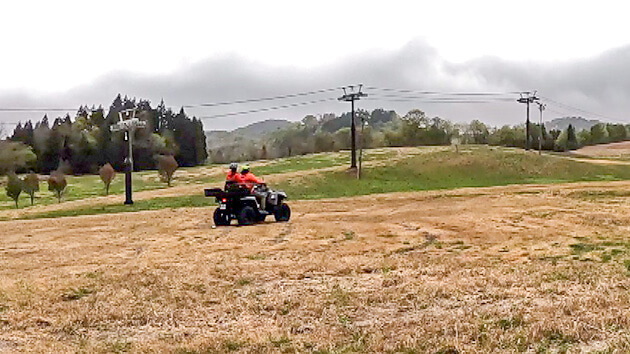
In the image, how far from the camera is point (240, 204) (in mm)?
19266

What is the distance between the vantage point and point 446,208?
23.7m

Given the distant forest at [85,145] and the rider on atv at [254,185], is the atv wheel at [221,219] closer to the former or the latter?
the rider on atv at [254,185]

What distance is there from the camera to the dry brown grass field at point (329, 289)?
6.50 metres

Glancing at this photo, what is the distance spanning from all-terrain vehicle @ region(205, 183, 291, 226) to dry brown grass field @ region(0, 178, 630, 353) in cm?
107

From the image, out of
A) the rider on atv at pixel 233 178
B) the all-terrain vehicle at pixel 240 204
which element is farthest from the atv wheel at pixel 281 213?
the rider on atv at pixel 233 178

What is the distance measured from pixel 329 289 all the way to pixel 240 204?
1029 centimetres

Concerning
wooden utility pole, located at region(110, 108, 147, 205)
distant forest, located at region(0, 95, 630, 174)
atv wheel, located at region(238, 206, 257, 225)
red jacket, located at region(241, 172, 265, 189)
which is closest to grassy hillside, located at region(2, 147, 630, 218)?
wooden utility pole, located at region(110, 108, 147, 205)

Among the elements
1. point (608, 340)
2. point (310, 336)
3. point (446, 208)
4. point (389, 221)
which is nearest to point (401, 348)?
point (310, 336)

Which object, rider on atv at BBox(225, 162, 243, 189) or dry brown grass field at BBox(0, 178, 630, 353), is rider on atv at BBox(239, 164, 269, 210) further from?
dry brown grass field at BBox(0, 178, 630, 353)

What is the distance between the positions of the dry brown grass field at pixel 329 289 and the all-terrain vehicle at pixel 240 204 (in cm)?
107

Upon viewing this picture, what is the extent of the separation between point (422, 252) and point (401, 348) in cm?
719

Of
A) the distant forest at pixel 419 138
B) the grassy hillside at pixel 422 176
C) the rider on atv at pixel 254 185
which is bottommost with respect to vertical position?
the grassy hillside at pixel 422 176

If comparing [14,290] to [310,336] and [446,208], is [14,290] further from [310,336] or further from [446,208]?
[446,208]

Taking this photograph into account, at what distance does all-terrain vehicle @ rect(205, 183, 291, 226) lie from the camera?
1891 cm
